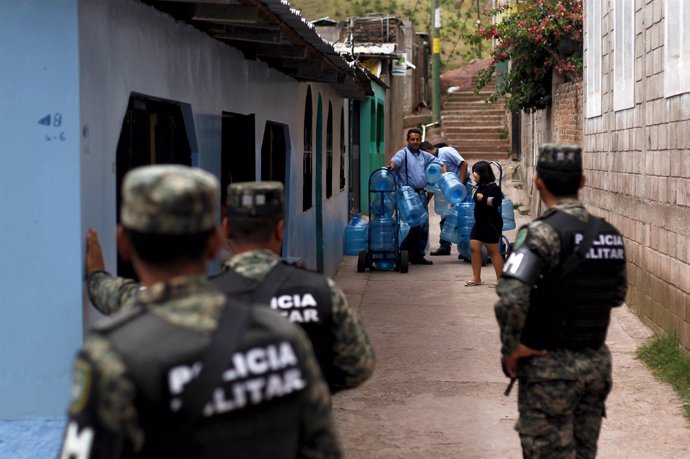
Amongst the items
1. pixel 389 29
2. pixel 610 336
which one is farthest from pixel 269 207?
pixel 389 29

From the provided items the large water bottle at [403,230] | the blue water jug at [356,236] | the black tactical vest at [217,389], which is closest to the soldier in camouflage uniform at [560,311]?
the black tactical vest at [217,389]

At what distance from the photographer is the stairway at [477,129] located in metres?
29.1

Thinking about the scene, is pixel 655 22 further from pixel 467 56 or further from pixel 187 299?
pixel 467 56

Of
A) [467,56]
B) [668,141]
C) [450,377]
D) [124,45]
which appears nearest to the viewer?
[124,45]

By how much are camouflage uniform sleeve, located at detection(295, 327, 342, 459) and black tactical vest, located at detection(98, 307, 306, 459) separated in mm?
28

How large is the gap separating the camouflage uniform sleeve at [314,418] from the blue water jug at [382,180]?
11.8 meters

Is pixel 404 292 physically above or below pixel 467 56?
below

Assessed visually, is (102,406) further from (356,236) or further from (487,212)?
(356,236)

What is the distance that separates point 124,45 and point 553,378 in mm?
2464

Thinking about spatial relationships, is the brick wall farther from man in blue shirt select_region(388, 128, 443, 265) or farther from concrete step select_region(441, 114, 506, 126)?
concrete step select_region(441, 114, 506, 126)

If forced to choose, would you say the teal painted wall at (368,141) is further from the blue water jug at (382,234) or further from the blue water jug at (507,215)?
the blue water jug at (382,234)

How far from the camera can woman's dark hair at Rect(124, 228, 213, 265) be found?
7.86 ft

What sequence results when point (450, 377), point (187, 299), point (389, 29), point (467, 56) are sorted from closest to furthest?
point (187, 299)
point (450, 377)
point (389, 29)
point (467, 56)

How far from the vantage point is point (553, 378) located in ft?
15.6
